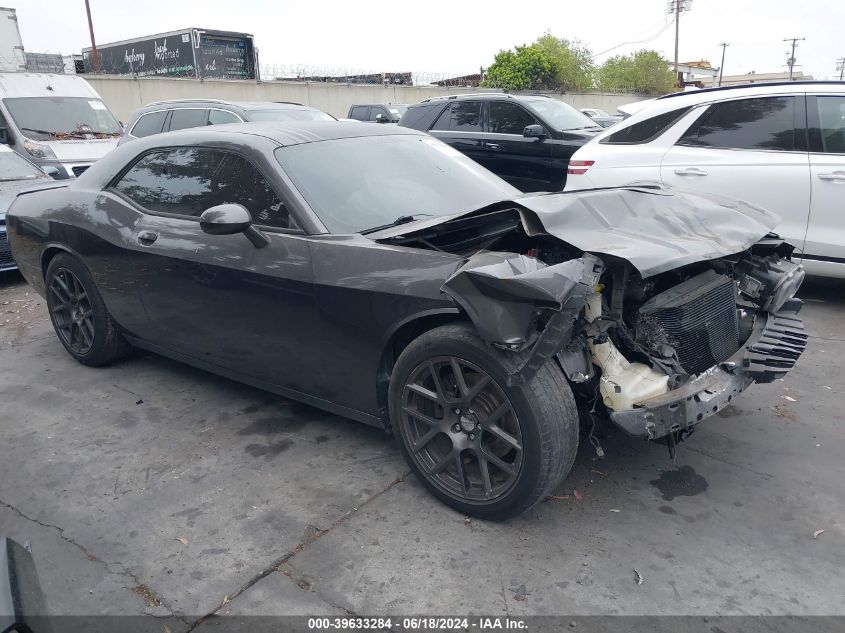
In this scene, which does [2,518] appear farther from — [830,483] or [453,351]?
[830,483]

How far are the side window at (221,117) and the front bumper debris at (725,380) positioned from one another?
782 cm

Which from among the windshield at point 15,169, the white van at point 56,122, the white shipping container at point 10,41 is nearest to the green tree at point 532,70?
the white shipping container at point 10,41

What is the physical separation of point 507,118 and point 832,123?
16.3 ft

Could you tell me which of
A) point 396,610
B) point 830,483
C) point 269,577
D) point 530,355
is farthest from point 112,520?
point 830,483

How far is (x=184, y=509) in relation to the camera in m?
3.20

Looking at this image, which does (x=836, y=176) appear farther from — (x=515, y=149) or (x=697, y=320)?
(x=515, y=149)

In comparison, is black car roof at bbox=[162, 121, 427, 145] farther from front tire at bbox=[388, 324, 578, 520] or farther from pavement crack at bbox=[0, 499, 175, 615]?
pavement crack at bbox=[0, 499, 175, 615]

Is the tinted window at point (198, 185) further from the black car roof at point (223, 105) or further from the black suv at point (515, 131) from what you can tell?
the black suv at point (515, 131)

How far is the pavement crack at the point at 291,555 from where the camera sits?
2560 mm

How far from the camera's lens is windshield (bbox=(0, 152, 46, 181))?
8.54m

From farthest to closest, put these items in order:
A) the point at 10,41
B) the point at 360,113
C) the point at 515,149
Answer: the point at 10,41 < the point at 360,113 < the point at 515,149

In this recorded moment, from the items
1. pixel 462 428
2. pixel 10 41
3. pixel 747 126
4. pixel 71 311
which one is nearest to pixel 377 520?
pixel 462 428

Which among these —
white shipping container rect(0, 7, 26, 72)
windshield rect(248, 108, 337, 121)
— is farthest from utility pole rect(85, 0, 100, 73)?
windshield rect(248, 108, 337, 121)

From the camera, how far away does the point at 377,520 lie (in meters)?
3.05
